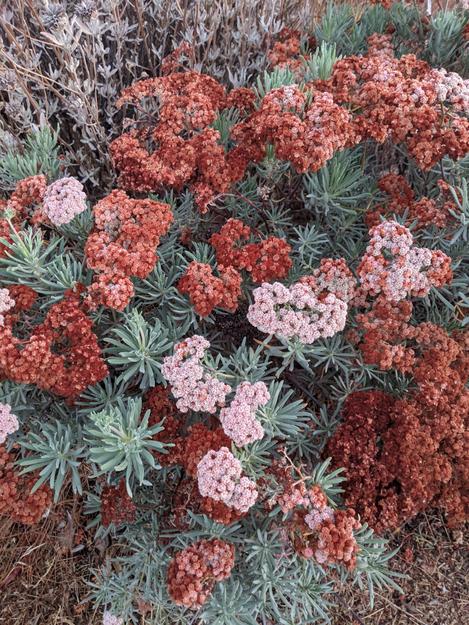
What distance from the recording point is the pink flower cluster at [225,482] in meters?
2.23

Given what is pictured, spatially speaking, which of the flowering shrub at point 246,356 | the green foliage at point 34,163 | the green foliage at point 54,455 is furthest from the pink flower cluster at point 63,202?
the green foliage at point 54,455

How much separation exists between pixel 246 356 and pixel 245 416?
1.85 ft

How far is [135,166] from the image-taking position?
310cm

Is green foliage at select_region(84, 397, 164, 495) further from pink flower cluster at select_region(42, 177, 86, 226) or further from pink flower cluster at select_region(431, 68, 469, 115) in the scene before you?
pink flower cluster at select_region(431, 68, 469, 115)

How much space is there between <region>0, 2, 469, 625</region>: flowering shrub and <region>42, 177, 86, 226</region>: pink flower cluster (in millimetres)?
11

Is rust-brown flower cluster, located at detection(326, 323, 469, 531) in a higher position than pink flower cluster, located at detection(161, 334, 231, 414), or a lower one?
lower

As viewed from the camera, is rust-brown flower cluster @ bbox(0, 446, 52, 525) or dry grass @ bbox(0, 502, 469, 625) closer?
rust-brown flower cluster @ bbox(0, 446, 52, 525)

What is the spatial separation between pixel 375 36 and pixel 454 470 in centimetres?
297

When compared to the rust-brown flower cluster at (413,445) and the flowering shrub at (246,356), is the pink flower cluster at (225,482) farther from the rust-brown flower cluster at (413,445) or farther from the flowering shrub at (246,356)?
the rust-brown flower cluster at (413,445)

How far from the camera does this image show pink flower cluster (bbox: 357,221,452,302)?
2514 mm

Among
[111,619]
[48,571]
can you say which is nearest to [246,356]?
[111,619]

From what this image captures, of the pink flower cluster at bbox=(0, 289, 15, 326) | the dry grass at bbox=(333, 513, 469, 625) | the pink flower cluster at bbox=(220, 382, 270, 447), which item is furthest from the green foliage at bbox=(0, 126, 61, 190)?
the dry grass at bbox=(333, 513, 469, 625)

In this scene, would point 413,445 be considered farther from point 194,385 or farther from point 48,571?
point 48,571

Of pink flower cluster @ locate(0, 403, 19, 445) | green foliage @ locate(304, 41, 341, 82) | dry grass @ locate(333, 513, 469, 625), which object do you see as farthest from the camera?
green foliage @ locate(304, 41, 341, 82)
